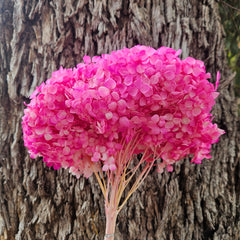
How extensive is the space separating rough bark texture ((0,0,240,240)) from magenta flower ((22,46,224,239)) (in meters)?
0.40

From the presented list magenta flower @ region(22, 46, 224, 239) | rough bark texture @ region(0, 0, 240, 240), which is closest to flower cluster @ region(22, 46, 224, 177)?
magenta flower @ region(22, 46, 224, 239)

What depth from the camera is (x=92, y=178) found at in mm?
897

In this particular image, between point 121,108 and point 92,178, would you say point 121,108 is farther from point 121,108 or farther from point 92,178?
point 92,178

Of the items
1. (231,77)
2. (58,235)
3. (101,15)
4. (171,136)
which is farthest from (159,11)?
(58,235)

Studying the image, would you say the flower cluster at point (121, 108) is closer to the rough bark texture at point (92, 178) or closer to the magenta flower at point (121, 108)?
the magenta flower at point (121, 108)

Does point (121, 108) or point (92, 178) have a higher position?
point (121, 108)

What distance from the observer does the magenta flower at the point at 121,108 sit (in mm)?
489

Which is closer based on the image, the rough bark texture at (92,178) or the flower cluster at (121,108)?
the flower cluster at (121,108)

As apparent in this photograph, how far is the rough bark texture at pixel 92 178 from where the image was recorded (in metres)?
0.90

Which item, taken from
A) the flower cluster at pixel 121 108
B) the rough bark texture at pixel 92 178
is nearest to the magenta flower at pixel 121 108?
the flower cluster at pixel 121 108

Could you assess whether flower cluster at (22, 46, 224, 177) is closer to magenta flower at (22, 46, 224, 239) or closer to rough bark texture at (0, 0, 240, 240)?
magenta flower at (22, 46, 224, 239)

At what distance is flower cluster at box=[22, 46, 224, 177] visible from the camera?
49 cm

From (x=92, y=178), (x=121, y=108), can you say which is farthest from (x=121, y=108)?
(x=92, y=178)

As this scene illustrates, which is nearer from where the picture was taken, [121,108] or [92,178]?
[121,108]
